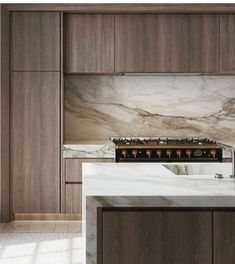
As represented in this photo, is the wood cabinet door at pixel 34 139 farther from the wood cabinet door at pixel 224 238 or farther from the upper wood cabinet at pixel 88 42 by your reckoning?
the wood cabinet door at pixel 224 238

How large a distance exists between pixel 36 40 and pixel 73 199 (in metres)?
1.67

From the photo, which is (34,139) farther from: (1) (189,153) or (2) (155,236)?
(2) (155,236)

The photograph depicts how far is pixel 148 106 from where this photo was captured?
Result: 6.23m

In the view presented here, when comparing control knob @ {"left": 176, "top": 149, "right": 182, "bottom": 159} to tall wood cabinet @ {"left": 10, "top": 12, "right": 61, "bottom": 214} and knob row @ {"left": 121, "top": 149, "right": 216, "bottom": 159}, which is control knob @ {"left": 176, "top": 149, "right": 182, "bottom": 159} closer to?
knob row @ {"left": 121, "top": 149, "right": 216, "bottom": 159}

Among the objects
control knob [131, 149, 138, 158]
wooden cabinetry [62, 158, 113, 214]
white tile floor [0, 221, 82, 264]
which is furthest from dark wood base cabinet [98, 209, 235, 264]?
wooden cabinetry [62, 158, 113, 214]

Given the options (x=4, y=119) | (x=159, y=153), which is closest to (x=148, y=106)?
(x=159, y=153)

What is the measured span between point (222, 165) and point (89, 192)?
4.41ft

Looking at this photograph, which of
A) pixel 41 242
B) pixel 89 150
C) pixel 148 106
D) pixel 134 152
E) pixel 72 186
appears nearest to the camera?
pixel 41 242

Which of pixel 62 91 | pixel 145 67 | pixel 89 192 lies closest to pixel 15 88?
pixel 62 91

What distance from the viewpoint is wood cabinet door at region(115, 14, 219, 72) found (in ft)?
18.8

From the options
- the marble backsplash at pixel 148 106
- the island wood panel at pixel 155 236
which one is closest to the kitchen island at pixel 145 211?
the island wood panel at pixel 155 236

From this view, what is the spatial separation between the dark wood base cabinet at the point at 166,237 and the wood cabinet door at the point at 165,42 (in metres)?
3.66

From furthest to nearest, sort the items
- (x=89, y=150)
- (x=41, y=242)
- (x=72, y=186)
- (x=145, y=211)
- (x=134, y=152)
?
(x=72, y=186) < (x=89, y=150) < (x=134, y=152) < (x=41, y=242) < (x=145, y=211)

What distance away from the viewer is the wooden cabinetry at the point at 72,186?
18.6 feet
